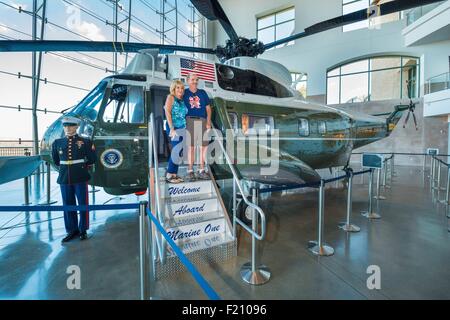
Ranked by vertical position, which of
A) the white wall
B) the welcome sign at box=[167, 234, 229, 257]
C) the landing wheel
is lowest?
the welcome sign at box=[167, 234, 229, 257]

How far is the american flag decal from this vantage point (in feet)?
15.0

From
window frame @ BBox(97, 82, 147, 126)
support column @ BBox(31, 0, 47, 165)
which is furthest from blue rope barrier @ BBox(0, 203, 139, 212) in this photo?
support column @ BBox(31, 0, 47, 165)

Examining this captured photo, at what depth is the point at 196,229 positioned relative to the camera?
3225 mm

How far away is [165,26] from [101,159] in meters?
13.5

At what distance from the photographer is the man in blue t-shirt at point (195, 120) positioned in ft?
11.9

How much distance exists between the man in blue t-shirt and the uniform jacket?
157cm

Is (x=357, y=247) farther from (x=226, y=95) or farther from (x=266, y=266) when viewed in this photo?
(x=226, y=95)

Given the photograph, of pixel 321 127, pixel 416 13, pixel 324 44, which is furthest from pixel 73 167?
pixel 416 13

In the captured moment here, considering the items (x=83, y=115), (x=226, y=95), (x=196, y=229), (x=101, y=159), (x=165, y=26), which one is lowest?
(x=196, y=229)

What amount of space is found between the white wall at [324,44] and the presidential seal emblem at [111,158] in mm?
17404

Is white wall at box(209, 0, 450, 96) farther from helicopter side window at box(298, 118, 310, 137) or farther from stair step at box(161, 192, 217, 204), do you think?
stair step at box(161, 192, 217, 204)

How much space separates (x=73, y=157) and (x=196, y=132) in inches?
75.3

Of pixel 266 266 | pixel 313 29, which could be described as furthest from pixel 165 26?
pixel 266 266

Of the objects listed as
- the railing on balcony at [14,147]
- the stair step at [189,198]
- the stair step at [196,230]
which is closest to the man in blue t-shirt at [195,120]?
the stair step at [189,198]
